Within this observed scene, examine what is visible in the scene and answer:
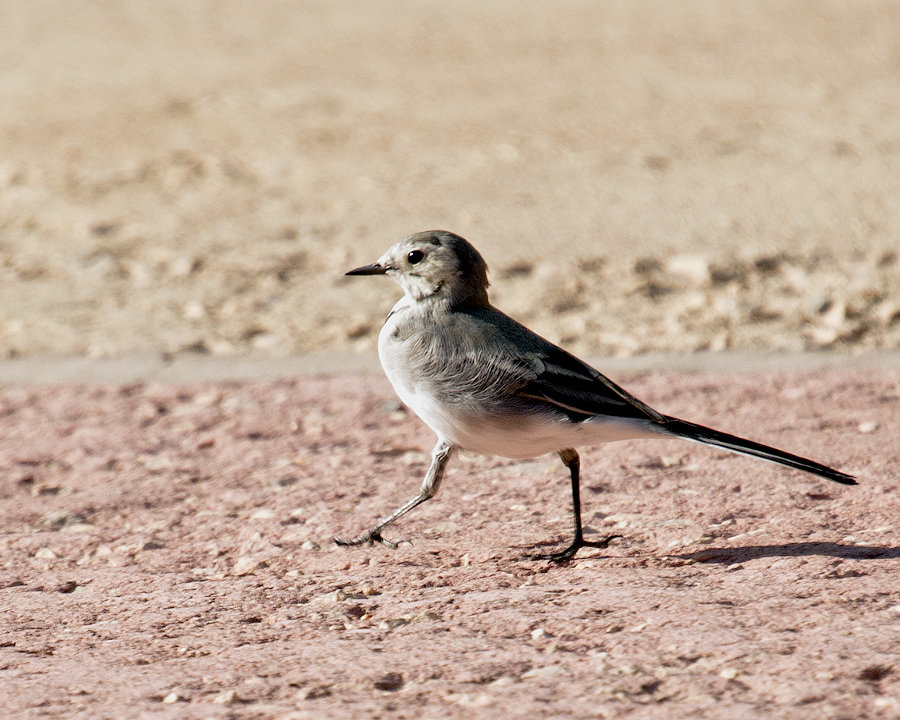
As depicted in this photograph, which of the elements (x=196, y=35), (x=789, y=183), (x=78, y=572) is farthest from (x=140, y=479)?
(x=196, y=35)

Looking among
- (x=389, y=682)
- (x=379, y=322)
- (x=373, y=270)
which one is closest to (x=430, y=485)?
(x=373, y=270)

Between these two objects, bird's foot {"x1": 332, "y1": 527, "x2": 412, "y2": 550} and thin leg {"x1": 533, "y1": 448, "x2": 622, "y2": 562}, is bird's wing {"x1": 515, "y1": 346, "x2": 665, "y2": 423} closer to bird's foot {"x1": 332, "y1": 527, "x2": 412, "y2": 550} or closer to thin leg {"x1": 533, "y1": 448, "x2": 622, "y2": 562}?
thin leg {"x1": 533, "y1": 448, "x2": 622, "y2": 562}

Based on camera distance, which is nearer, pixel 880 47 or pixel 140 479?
pixel 140 479

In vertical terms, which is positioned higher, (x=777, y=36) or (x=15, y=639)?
(x=777, y=36)

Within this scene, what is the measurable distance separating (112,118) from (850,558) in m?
5.95

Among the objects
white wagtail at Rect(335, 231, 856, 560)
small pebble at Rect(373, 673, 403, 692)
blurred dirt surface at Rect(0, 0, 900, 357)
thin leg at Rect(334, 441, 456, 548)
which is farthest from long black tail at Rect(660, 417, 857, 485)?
blurred dirt surface at Rect(0, 0, 900, 357)

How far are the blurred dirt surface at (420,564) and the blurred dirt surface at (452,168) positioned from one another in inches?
28.2

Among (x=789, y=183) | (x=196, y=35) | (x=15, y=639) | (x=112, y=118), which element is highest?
(x=196, y=35)

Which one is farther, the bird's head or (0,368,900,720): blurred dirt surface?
the bird's head

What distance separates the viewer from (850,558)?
9.96 feet

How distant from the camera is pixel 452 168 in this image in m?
6.94

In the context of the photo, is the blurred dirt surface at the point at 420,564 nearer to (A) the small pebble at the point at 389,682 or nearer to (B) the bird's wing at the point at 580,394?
(A) the small pebble at the point at 389,682

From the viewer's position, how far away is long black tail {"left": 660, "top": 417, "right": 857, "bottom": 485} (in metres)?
3.05

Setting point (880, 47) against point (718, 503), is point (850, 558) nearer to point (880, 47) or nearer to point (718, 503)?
point (718, 503)
